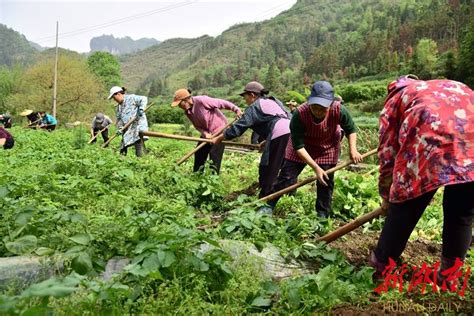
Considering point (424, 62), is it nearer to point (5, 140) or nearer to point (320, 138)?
point (320, 138)

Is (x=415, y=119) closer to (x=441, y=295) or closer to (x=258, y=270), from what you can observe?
(x=441, y=295)

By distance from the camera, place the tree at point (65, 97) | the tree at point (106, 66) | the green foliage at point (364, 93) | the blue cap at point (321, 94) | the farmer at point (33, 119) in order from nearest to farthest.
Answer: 1. the blue cap at point (321, 94)
2. the farmer at point (33, 119)
3. the tree at point (65, 97)
4. the green foliage at point (364, 93)
5. the tree at point (106, 66)

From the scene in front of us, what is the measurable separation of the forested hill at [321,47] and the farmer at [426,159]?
36.0m

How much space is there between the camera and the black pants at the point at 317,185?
4.19 meters

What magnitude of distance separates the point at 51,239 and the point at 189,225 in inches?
34.5

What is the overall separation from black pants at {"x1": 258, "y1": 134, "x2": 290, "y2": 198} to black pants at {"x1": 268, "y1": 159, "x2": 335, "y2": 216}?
0.43m

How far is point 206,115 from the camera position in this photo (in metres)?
5.91

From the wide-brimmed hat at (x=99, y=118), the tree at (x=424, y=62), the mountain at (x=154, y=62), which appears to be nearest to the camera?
the wide-brimmed hat at (x=99, y=118)

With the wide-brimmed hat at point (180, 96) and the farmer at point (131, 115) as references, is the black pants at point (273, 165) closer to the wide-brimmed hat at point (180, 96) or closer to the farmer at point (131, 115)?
the wide-brimmed hat at point (180, 96)

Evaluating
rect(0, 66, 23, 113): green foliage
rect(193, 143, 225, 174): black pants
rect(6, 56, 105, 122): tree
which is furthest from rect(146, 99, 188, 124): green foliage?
rect(193, 143, 225, 174): black pants

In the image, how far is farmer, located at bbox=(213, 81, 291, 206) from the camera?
4.75 m

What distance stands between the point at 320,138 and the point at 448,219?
5.80 ft

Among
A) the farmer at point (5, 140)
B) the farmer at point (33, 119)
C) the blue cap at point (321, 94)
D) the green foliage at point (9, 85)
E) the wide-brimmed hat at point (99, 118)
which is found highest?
the green foliage at point (9, 85)

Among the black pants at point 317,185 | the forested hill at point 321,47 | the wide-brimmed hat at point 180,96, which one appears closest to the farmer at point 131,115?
A: the wide-brimmed hat at point 180,96
